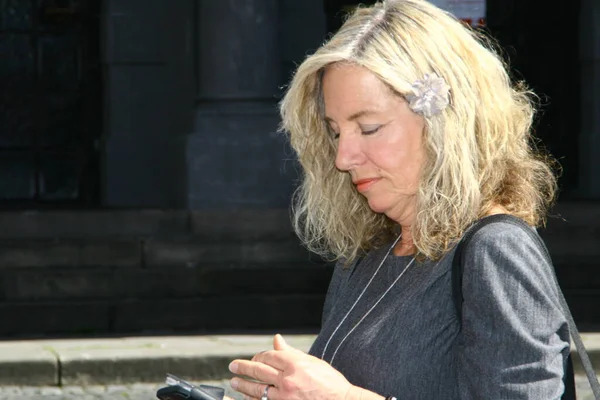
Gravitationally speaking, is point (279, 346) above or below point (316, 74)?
below

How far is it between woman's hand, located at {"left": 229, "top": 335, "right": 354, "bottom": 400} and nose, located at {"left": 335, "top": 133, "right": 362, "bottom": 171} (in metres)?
0.35

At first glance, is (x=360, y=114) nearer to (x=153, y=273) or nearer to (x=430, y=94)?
(x=430, y=94)

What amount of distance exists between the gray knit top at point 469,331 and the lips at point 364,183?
0.15 meters

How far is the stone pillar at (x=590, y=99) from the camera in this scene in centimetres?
1173

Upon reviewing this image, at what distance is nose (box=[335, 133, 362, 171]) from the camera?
2504 mm

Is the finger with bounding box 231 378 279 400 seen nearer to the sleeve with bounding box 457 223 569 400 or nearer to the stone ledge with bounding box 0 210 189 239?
the sleeve with bounding box 457 223 569 400

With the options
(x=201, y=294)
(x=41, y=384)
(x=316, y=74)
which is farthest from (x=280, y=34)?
(x=316, y=74)

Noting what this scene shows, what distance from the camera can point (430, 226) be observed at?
7.88 feet

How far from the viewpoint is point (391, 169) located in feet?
8.15

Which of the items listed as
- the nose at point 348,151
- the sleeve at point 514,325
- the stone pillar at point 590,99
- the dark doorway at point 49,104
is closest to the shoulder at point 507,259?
the sleeve at point 514,325

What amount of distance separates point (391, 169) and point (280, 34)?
9.80 m

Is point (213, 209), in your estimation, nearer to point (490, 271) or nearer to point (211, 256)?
point (211, 256)

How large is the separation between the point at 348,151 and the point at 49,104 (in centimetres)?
1067

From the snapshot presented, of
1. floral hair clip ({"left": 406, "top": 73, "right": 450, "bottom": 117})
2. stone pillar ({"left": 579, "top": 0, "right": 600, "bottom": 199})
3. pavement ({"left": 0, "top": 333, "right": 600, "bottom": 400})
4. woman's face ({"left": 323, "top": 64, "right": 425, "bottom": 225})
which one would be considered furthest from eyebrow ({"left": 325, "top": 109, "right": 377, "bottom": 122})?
stone pillar ({"left": 579, "top": 0, "right": 600, "bottom": 199})
